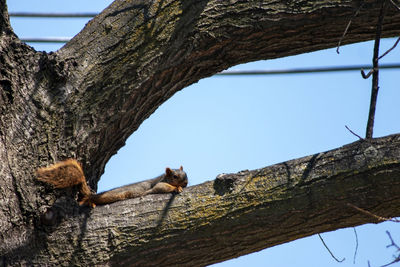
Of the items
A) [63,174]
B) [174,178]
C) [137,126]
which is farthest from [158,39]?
[174,178]

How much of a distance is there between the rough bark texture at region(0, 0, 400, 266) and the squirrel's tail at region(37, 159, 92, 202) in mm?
51

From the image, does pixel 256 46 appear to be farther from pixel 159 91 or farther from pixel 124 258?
pixel 124 258

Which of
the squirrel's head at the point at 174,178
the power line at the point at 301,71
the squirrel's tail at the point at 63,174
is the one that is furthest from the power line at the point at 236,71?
the squirrel's tail at the point at 63,174

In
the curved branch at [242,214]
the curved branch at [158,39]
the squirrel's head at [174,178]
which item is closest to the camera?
the curved branch at [242,214]

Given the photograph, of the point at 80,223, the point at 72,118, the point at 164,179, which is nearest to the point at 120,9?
the point at 72,118

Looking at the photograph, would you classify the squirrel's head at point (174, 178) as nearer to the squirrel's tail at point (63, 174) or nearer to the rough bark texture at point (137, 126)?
the rough bark texture at point (137, 126)

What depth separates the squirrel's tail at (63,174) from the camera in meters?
2.53

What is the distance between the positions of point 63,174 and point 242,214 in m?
0.88

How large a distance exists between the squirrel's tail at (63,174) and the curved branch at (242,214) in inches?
6.9

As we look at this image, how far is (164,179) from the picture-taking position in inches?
186

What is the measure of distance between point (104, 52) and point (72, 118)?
1.24ft

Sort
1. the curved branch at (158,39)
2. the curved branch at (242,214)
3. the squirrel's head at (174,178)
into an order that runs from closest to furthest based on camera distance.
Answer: the curved branch at (242,214) < the curved branch at (158,39) < the squirrel's head at (174,178)

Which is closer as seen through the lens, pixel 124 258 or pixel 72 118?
pixel 124 258

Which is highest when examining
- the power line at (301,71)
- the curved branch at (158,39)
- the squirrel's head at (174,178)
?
the power line at (301,71)
